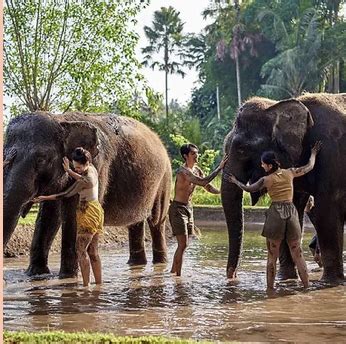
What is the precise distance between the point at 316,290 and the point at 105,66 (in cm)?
1207

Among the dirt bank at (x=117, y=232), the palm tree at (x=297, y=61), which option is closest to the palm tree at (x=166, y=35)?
the palm tree at (x=297, y=61)

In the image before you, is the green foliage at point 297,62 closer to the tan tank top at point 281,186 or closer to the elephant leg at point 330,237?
the elephant leg at point 330,237

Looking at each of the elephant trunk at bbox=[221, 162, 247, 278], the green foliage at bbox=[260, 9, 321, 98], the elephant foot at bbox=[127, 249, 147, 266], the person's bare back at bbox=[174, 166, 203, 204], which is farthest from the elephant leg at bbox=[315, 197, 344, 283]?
the green foliage at bbox=[260, 9, 321, 98]

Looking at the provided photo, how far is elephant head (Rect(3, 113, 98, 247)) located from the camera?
9.73m

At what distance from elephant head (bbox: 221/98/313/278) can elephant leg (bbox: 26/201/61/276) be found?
2342 millimetres

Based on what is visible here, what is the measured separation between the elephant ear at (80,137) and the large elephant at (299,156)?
5.60ft

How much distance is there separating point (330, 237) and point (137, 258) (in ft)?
13.0

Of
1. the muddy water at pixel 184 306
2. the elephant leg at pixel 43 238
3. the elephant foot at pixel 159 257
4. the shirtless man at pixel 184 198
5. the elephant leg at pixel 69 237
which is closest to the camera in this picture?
the muddy water at pixel 184 306

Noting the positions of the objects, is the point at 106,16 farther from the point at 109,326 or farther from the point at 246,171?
the point at 109,326

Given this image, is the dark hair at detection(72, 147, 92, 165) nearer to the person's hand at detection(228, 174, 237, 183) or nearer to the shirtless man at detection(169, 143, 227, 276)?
the shirtless man at detection(169, 143, 227, 276)

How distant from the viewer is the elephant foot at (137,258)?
1323cm

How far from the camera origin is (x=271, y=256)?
31.4 ft

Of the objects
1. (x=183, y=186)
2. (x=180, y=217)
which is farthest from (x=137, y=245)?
(x=183, y=186)

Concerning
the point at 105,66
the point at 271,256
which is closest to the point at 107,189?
the point at 271,256
